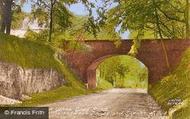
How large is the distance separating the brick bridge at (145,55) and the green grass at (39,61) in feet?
0.90

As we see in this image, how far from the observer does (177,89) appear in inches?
332

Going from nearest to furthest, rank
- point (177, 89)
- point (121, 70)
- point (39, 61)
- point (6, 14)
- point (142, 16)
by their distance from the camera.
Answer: point (177, 89) → point (142, 16) → point (39, 61) → point (6, 14) → point (121, 70)

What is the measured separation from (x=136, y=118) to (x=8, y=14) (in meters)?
3.59

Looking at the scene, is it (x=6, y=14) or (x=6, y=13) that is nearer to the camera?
(x=6, y=13)

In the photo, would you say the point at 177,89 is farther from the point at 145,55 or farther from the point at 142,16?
the point at 145,55

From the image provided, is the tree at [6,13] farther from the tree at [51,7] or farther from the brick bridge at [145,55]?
the brick bridge at [145,55]

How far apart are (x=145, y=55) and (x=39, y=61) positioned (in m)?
1.96

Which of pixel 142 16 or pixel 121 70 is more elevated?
pixel 142 16

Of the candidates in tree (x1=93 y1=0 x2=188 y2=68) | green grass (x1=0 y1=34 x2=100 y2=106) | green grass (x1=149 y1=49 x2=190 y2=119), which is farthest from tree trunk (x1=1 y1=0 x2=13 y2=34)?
green grass (x1=149 y1=49 x2=190 y2=119)

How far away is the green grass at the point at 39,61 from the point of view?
908cm

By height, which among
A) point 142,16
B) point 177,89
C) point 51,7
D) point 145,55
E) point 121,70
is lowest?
point 177,89

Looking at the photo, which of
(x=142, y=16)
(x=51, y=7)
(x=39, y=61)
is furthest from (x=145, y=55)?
(x=51, y=7)

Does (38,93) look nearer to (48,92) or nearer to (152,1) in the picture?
(48,92)

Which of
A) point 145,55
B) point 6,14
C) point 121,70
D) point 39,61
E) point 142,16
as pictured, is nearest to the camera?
point 142,16
